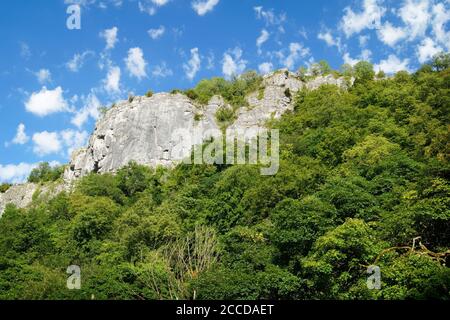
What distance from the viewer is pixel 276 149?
59.2 m

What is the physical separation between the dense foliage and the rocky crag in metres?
6.85

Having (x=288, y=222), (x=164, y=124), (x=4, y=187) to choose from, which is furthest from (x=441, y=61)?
(x=4, y=187)

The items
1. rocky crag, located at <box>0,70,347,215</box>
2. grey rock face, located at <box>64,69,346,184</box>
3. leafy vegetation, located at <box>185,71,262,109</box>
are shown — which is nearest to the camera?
grey rock face, located at <box>64,69,346,184</box>

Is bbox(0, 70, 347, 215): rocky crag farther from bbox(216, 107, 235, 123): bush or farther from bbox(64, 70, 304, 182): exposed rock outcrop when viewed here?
bbox(216, 107, 235, 123): bush

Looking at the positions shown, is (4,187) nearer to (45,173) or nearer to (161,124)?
(45,173)

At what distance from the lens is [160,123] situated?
257ft

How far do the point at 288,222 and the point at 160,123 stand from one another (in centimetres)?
4837

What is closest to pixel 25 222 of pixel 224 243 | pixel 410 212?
pixel 224 243

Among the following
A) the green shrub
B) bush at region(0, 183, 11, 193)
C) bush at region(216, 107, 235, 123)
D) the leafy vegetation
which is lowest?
bush at region(0, 183, 11, 193)

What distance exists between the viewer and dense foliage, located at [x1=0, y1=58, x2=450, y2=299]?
1066 inches

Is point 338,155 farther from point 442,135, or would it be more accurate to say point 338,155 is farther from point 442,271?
point 442,271

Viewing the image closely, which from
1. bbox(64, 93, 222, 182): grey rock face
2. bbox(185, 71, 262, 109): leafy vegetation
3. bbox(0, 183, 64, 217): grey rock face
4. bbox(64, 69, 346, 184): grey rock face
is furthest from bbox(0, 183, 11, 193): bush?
bbox(185, 71, 262, 109): leafy vegetation

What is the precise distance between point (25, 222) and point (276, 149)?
2771 cm
